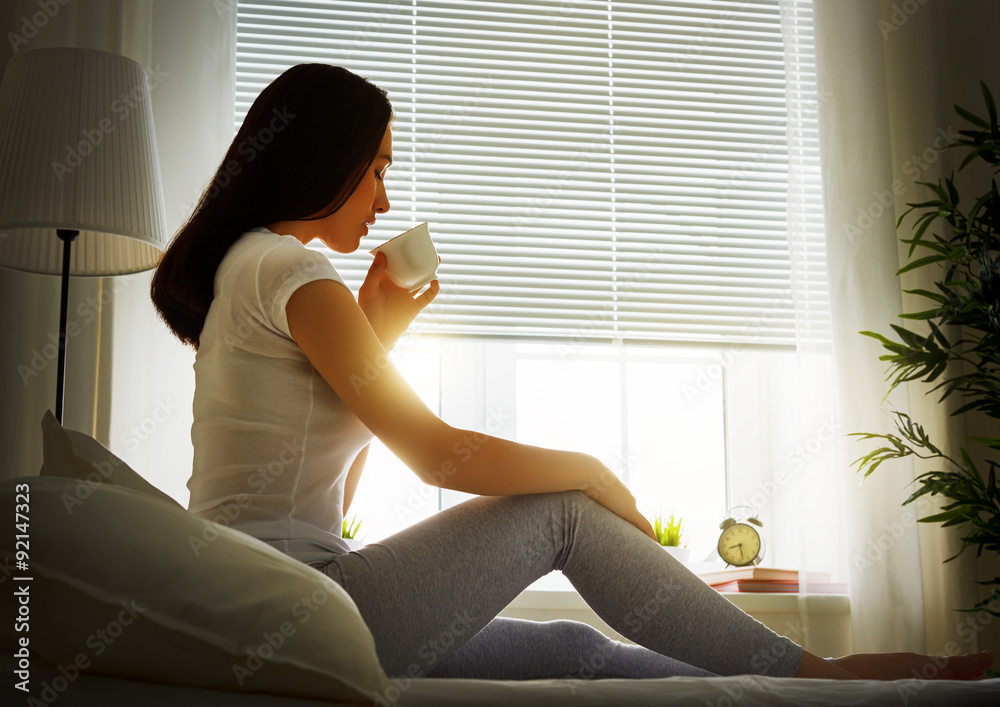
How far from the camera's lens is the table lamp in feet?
5.28

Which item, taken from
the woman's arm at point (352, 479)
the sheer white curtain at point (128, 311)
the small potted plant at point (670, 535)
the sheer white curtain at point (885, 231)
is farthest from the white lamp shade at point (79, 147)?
the sheer white curtain at point (885, 231)

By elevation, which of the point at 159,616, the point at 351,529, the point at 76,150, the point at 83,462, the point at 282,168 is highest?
the point at 76,150

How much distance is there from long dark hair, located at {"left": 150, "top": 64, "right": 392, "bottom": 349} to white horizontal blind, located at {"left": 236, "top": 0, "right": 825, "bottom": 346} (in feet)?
3.22

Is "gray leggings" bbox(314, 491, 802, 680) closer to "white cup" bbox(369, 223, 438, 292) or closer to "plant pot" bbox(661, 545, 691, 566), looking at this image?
"white cup" bbox(369, 223, 438, 292)

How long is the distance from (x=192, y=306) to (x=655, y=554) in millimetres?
765

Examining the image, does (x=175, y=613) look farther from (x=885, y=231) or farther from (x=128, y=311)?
(x=885, y=231)

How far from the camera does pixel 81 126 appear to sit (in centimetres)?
163

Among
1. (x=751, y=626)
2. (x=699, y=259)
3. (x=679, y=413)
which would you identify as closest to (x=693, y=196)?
(x=699, y=259)

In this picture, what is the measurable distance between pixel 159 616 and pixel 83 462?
33cm

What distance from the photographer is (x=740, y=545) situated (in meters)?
2.23

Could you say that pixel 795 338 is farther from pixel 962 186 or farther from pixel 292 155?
pixel 292 155

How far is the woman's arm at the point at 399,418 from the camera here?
3.49 ft

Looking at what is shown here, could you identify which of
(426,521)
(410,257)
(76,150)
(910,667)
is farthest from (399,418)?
(76,150)

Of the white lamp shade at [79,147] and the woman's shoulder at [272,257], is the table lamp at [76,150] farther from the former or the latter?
the woman's shoulder at [272,257]
